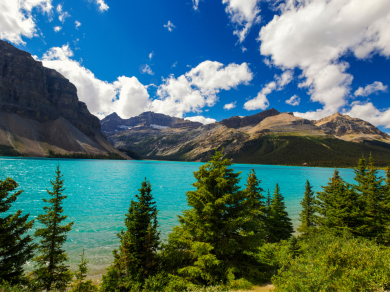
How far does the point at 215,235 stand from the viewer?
12.9 metres

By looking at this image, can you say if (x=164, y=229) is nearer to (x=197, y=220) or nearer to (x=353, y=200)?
(x=197, y=220)

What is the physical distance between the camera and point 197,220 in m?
13.6

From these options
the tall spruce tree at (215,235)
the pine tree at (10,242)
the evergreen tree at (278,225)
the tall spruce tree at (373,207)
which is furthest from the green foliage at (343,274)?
→ the pine tree at (10,242)

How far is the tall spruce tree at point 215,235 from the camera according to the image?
12.5 metres

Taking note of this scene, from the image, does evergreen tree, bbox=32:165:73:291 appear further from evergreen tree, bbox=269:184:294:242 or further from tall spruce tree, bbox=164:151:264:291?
evergreen tree, bbox=269:184:294:242

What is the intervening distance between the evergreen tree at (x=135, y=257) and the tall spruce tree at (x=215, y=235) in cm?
163

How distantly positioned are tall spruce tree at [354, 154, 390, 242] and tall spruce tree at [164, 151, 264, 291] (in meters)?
15.9

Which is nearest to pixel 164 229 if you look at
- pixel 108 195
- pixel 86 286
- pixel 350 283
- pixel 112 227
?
pixel 112 227

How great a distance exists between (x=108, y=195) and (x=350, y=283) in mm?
55828

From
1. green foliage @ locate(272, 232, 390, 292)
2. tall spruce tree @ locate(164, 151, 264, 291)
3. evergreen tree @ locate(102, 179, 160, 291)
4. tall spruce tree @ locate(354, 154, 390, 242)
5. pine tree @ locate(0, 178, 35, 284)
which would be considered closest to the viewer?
green foliage @ locate(272, 232, 390, 292)

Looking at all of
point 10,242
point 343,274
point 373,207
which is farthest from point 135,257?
point 373,207

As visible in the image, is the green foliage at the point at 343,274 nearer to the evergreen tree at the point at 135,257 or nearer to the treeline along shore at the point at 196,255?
the treeline along shore at the point at 196,255

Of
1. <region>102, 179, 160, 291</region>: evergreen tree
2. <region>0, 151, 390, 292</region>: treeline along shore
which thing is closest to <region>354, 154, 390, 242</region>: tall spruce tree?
<region>0, 151, 390, 292</region>: treeline along shore

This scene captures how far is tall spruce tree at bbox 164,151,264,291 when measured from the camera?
1255cm
